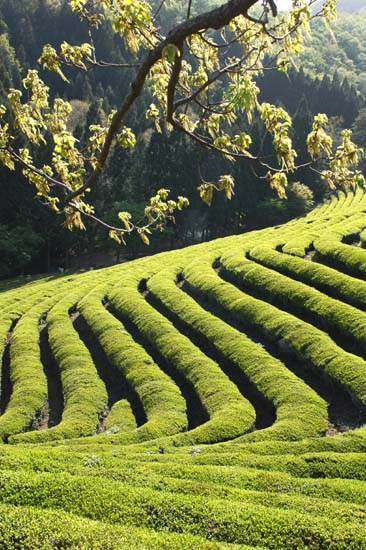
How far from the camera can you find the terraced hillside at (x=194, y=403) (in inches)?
255

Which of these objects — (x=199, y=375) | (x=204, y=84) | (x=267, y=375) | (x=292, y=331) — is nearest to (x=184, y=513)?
(x=204, y=84)

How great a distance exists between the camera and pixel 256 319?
2166 centimetres

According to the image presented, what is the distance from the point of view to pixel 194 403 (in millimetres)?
18047

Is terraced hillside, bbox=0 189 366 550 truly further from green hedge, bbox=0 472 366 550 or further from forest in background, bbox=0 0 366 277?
forest in background, bbox=0 0 366 277

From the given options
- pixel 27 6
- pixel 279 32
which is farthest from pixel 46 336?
pixel 27 6

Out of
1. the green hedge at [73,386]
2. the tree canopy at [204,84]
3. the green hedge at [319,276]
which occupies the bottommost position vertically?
the green hedge at [73,386]

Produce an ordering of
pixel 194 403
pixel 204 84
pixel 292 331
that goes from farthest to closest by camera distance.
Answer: pixel 292 331, pixel 194 403, pixel 204 84

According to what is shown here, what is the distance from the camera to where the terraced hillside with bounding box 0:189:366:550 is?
21.2 ft

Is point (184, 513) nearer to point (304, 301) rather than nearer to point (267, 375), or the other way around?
point (267, 375)

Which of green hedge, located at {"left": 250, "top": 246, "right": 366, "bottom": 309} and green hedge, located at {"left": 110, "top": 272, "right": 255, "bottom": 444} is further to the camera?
green hedge, located at {"left": 250, "top": 246, "right": 366, "bottom": 309}

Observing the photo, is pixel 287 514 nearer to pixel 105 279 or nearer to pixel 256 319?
pixel 256 319

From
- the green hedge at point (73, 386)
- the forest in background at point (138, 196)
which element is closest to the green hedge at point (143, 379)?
the green hedge at point (73, 386)

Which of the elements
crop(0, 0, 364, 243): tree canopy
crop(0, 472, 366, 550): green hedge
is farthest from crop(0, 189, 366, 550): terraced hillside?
crop(0, 0, 364, 243): tree canopy

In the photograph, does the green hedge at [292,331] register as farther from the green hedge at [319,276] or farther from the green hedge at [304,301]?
the green hedge at [319,276]
